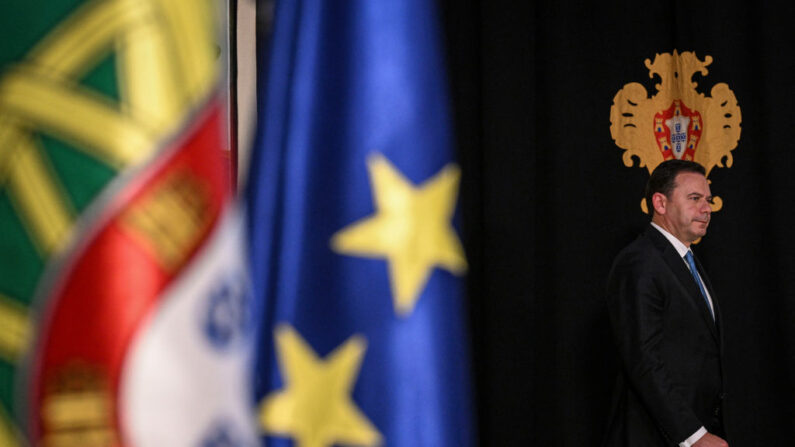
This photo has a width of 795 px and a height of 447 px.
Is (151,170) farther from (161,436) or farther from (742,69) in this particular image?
(742,69)

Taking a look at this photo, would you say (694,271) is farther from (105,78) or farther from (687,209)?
(105,78)

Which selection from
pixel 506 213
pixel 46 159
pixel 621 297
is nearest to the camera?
pixel 46 159

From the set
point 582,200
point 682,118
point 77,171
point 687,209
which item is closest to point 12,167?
point 77,171

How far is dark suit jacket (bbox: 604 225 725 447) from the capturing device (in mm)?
2096

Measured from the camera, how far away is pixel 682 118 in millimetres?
3262

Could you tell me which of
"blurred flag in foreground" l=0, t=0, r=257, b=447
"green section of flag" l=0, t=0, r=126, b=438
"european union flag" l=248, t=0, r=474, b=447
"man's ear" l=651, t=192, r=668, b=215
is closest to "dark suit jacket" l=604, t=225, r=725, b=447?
"man's ear" l=651, t=192, r=668, b=215

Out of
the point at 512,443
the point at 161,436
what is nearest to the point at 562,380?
the point at 512,443

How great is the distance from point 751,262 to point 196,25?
2.93m

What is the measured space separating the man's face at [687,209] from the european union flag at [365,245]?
5.12 feet

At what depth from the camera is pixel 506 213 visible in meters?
2.98

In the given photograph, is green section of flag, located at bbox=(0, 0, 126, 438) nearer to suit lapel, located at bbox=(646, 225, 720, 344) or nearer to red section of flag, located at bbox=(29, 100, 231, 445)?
red section of flag, located at bbox=(29, 100, 231, 445)

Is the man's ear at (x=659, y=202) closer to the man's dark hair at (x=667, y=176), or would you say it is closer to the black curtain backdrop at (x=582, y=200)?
the man's dark hair at (x=667, y=176)

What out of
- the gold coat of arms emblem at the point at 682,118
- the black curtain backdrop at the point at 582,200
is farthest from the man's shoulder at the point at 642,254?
the gold coat of arms emblem at the point at 682,118

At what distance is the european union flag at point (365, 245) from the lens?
0.86 metres
